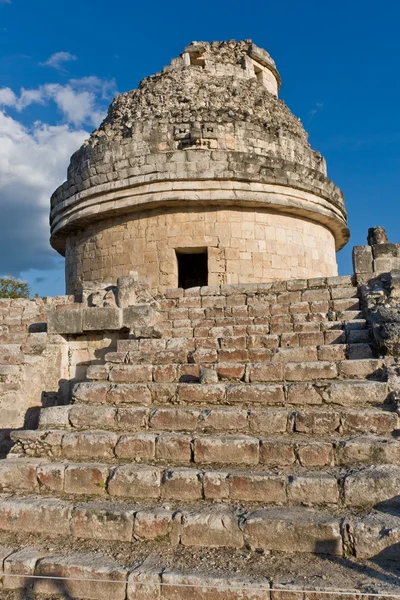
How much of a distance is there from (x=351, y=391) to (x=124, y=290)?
3.87 m

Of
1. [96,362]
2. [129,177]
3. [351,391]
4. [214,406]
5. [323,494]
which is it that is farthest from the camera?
[129,177]

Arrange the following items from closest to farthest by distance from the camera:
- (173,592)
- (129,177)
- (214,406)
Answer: (173,592) → (214,406) → (129,177)

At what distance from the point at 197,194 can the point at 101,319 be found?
4403 millimetres

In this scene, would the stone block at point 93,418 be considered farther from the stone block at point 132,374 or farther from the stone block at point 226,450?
the stone block at point 226,450

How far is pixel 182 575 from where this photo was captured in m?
2.74

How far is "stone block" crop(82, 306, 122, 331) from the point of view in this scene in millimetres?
6672

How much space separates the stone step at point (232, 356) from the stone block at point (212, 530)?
7.45ft

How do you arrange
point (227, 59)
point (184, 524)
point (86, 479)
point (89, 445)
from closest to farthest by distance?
point (184, 524) < point (86, 479) < point (89, 445) < point (227, 59)

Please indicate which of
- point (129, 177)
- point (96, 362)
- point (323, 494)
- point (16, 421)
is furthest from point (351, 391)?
point (129, 177)

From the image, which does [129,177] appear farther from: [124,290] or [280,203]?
[124,290]

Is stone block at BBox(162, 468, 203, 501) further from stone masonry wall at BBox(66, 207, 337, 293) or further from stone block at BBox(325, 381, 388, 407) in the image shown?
stone masonry wall at BBox(66, 207, 337, 293)

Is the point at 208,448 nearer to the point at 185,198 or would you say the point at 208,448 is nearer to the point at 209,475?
the point at 209,475

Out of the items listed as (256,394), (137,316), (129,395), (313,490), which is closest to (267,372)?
(256,394)

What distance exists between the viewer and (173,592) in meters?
2.71
